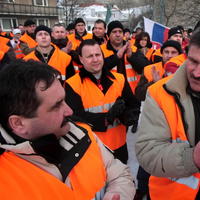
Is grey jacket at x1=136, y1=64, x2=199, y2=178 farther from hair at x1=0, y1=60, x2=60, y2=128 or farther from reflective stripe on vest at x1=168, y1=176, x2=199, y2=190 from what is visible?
hair at x1=0, y1=60, x2=60, y2=128

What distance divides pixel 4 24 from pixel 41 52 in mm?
29131

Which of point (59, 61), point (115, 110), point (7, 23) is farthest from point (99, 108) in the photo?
point (7, 23)

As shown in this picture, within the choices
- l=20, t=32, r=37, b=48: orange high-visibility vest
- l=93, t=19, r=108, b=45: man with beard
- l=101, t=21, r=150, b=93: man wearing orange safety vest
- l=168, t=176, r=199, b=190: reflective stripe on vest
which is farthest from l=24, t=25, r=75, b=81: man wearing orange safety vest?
l=168, t=176, r=199, b=190: reflective stripe on vest

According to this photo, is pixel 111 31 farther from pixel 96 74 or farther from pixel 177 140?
pixel 177 140

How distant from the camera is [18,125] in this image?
114 centimetres

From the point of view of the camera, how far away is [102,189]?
4.19ft

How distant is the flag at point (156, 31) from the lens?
5277 millimetres

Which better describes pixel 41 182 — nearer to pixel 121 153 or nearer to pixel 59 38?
pixel 121 153

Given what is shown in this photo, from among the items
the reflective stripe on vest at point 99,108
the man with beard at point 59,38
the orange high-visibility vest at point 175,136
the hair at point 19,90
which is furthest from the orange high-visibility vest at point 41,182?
the man with beard at point 59,38

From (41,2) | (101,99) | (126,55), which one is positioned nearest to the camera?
(101,99)

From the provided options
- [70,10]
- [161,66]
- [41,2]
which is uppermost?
[41,2]

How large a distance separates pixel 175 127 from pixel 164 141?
4.6 inches

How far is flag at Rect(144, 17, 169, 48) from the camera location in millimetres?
5277

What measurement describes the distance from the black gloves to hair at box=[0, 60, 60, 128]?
119 cm
